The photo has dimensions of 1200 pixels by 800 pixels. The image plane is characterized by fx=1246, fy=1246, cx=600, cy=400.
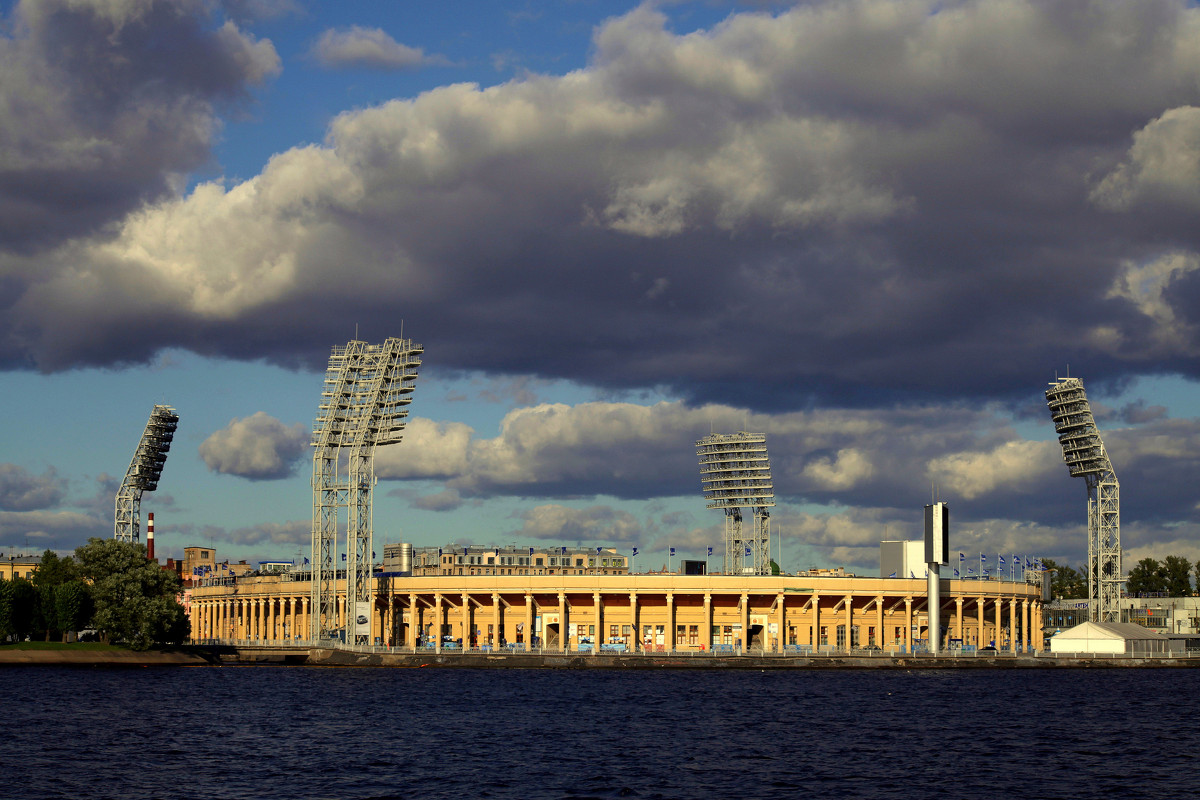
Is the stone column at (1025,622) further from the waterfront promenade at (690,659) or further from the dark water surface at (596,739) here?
the dark water surface at (596,739)

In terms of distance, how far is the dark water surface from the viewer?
5531 centimetres

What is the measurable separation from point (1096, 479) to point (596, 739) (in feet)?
403

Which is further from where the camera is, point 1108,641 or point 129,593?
point 1108,641

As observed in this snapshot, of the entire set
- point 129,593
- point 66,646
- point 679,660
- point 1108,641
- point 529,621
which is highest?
point 129,593

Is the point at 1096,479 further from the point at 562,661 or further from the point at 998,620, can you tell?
the point at 562,661

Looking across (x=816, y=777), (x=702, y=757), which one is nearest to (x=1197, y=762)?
(x=816, y=777)

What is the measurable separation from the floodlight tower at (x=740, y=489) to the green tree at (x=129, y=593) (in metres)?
80.7

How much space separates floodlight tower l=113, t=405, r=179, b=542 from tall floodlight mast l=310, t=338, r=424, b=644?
2109 inches

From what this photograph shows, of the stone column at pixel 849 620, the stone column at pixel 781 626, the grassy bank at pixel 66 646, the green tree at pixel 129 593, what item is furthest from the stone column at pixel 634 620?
the grassy bank at pixel 66 646

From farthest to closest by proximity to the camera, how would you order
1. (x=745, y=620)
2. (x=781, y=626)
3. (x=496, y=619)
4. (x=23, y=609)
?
(x=496, y=619) → (x=781, y=626) → (x=23, y=609) → (x=745, y=620)

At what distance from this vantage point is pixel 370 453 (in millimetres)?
148500

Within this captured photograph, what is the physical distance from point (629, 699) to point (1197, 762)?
136ft

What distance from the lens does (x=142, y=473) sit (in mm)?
192000

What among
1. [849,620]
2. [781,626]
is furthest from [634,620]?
[849,620]
